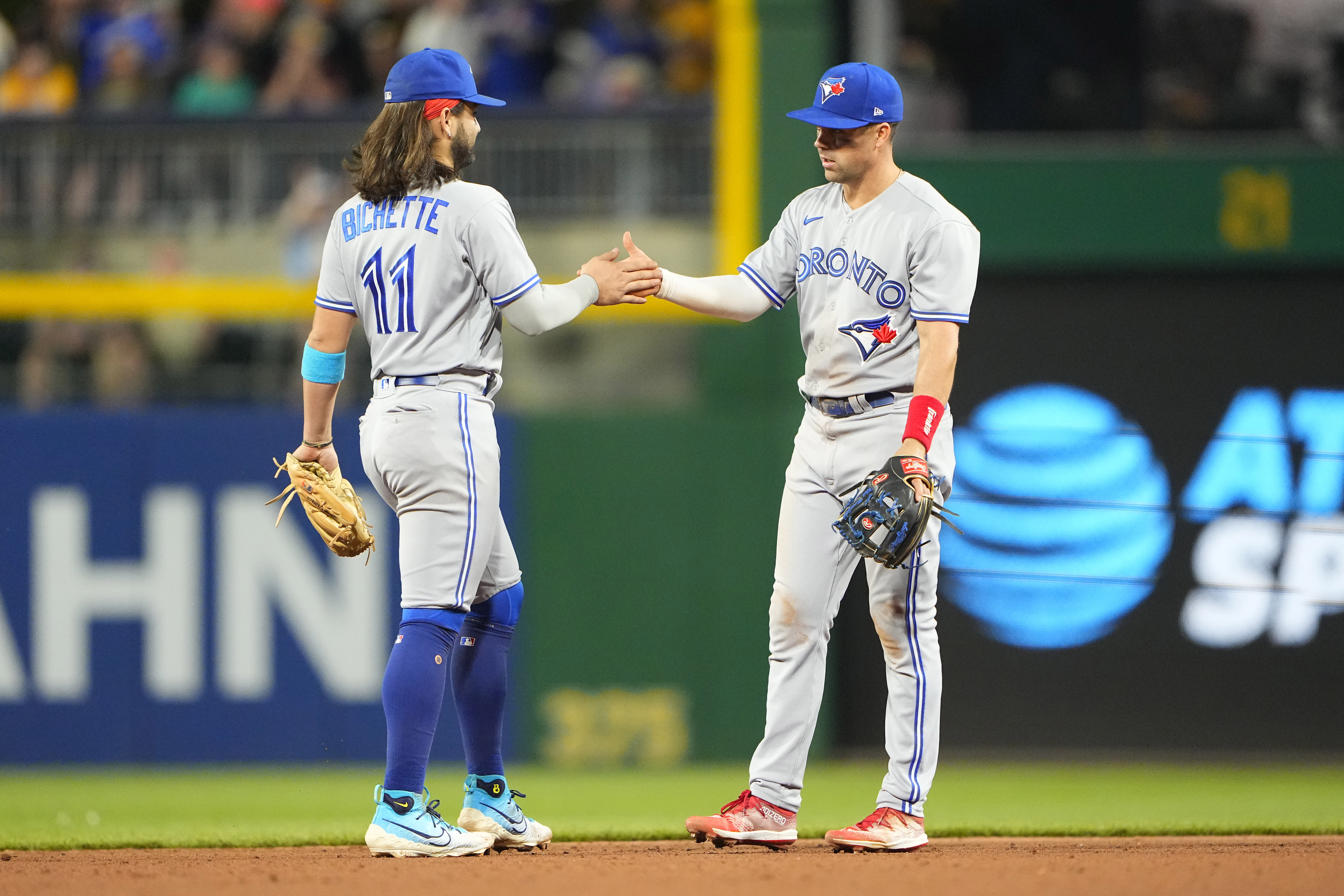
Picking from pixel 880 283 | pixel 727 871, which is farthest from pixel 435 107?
pixel 727 871

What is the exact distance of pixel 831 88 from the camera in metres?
4.87

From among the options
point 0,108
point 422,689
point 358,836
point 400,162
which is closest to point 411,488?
point 422,689

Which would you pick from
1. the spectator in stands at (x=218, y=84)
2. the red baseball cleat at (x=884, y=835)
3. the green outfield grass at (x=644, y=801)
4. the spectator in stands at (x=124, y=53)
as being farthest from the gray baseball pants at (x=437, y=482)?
the spectator in stands at (x=124, y=53)

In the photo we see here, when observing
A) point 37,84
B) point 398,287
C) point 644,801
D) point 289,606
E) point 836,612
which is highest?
point 37,84

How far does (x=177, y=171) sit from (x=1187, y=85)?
561cm

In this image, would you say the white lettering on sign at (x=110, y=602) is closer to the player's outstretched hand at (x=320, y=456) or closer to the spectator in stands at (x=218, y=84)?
the spectator in stands at (x=218, y=84)

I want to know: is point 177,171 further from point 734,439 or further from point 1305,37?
point 1305,37

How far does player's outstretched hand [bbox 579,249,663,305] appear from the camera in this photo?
4.99m

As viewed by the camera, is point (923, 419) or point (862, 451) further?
point (862, 451)

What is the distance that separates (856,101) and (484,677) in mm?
1956

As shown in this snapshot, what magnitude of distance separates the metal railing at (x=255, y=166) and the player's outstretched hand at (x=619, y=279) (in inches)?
166

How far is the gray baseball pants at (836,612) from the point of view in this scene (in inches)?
190

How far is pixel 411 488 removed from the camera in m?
4.65

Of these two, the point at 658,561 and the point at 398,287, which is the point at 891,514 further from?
the point at 658,561
